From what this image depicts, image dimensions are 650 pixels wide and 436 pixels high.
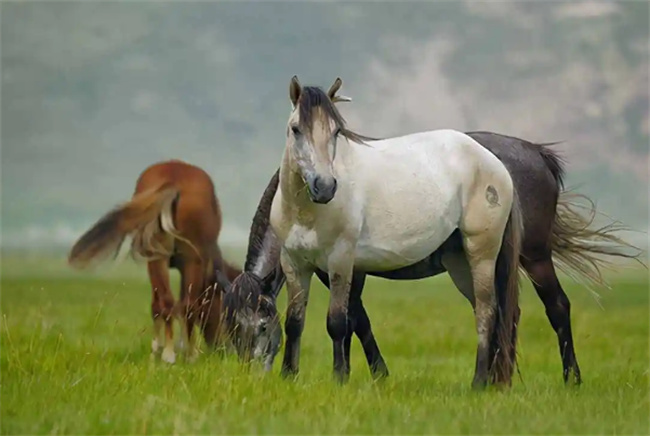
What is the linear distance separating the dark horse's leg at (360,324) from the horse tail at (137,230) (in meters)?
2.93

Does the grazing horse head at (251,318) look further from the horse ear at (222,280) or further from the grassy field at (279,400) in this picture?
the horse ear at (222,280)

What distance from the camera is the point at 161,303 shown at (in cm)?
1015

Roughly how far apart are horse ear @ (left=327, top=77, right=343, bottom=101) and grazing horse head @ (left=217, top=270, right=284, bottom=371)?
217cm

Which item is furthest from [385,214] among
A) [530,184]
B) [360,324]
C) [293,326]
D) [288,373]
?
[530,184]

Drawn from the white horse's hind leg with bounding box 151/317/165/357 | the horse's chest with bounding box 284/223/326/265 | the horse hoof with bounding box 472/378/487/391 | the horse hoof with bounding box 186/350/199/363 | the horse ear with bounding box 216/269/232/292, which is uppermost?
the horse's chest with bounding box 284/223/326/265

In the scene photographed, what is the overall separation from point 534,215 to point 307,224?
273 centimetres

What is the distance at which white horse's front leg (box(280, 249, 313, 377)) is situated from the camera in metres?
6.99

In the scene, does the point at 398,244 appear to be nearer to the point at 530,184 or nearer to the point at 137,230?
the point at 530,184

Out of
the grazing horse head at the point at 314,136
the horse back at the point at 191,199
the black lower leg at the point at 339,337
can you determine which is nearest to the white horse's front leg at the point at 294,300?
the black lower leg at the point at 339,337

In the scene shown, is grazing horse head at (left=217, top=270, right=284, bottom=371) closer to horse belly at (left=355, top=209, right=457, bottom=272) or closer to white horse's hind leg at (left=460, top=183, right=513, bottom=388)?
horse belly at (left=355, top=209, right=457, bottom=272)

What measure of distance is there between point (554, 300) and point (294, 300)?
286cm

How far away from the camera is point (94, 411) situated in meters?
5.83

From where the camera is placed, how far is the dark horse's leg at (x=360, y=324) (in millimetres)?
7562

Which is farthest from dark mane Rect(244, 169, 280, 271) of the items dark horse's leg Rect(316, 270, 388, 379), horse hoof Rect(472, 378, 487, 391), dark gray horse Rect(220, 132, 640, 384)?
horse hoof Rect(472, 378, 487, 391)
